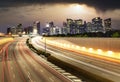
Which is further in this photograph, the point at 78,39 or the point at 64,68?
the point at 78,39

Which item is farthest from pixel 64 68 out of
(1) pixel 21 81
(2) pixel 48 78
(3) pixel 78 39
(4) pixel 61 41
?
(4) pixel 61 41

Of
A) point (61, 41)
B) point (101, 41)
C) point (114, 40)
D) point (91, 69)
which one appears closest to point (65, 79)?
point (91, 69)

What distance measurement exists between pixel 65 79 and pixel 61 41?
121m


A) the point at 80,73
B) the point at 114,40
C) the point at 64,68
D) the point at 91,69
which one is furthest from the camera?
the point at 114,40

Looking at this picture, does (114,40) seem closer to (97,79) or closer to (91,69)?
(91,69)

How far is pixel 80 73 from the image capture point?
4903 centimetres

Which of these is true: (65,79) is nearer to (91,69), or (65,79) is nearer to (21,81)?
(21,81)

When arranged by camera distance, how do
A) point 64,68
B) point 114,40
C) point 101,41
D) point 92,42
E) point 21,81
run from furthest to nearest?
1. point 92,42
2. point 101,41
3. point 114,40
4. point 64,68
5. point 21,81

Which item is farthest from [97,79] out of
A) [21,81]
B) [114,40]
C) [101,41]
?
[101,41]

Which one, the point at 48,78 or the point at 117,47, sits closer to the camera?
the point at 48,78

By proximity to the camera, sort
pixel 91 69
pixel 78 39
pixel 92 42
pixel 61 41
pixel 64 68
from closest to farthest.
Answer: pixel 91 69, pixel 64 68, pixel 92 42, pixel 78 39, pixel 61 41

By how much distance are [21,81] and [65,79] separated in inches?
305

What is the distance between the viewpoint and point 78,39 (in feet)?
451

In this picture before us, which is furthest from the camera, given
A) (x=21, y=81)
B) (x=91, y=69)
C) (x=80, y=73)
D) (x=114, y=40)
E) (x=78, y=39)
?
(x=78, y=39)
